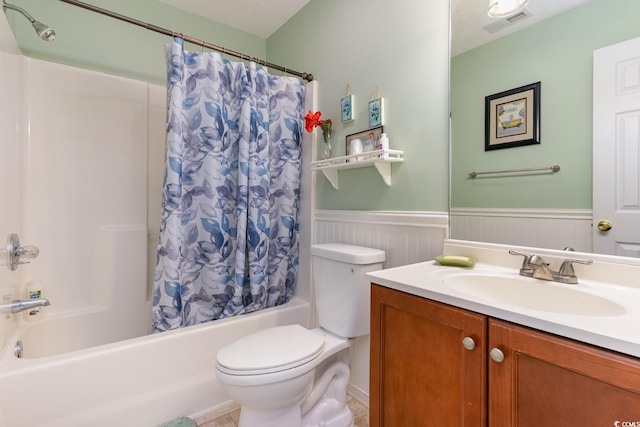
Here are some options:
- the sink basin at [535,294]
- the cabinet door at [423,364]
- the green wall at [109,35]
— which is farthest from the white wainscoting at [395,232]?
the green wall at [109,35]

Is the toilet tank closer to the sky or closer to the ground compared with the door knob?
closer to the ground

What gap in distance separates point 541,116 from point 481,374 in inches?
34.5

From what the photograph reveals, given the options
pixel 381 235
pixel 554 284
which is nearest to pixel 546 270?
pixel 554 284

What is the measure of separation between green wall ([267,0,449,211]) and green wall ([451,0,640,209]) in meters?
0.08

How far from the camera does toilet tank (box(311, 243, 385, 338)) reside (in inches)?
53.4

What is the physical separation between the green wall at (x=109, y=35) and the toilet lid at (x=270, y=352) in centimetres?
185


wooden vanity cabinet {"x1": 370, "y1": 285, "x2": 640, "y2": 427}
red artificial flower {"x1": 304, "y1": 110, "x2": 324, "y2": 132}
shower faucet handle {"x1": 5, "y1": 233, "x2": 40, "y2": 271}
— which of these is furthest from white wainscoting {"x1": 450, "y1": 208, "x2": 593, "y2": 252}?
shower faucet handle {"x1": 5, "y1": 233, "x2": 40, "y2": 271}

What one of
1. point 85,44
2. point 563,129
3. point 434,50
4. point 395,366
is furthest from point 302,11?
point 395,366

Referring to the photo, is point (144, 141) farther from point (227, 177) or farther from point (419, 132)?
point (419, 132)

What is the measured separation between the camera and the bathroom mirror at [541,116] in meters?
0.95

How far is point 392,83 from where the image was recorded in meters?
1.49

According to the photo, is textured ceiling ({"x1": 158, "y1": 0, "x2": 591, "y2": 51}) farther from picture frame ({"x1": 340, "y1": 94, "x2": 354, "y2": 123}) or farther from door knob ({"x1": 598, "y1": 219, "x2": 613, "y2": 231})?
door knob ({"x1": 598, "y1": 219, "x2": 613, "y2": 231})

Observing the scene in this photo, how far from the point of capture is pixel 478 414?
0.71m

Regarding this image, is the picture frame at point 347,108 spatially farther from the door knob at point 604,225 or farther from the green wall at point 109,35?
the green wall at point 109,35
